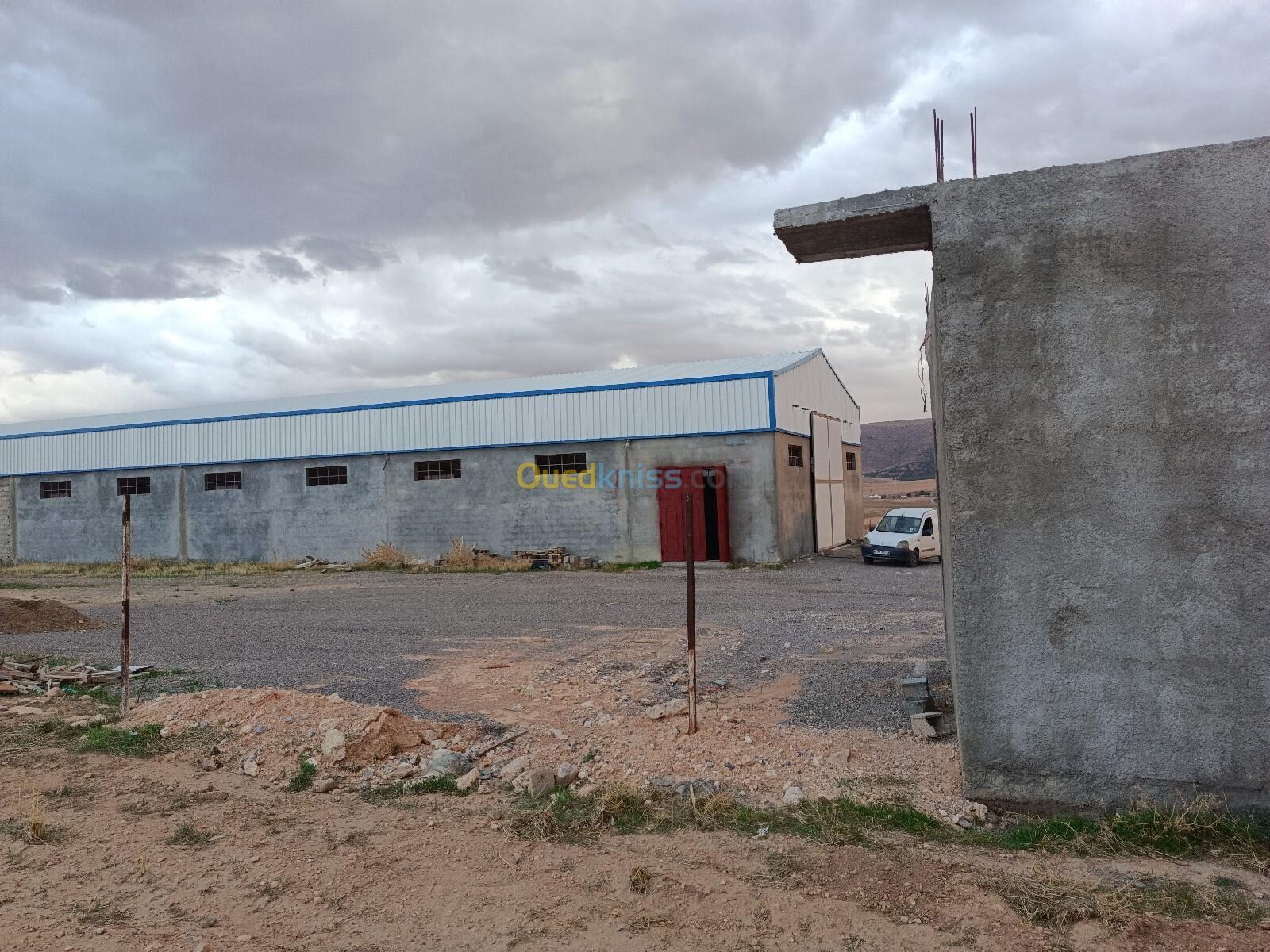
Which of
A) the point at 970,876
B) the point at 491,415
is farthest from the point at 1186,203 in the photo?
the point at 491,415

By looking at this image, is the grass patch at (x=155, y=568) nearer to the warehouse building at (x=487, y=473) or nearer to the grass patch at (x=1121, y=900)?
the warehouse building at (x=487, y=473)

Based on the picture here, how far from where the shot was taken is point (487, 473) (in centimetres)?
2292

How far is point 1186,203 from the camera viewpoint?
14.9 ft

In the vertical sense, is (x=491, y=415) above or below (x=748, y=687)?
above

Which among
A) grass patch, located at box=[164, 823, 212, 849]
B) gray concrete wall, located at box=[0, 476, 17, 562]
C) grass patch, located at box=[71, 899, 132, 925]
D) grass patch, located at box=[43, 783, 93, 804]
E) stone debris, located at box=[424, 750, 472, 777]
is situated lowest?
grass patch, located at box=[71, 899, 132, 925]

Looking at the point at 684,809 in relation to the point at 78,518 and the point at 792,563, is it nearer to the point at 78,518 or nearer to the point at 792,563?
the point at 792,563

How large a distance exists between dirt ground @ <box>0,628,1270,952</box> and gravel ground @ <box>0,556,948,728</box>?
1.36m

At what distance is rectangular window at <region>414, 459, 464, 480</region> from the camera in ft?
76.5

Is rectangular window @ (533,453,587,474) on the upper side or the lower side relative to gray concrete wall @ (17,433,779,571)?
upper

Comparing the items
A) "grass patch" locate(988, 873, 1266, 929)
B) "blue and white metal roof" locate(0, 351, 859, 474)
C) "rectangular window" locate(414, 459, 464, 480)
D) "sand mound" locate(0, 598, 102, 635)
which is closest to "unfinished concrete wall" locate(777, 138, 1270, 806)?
"grass patch" locate(988, 873, 1266, 929)

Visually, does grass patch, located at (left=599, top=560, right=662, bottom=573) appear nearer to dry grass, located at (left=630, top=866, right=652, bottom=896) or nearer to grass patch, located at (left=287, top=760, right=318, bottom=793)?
grass patch, located at (left=287, top=760, right=318, bottom=793)

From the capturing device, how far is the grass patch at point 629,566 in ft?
68.1

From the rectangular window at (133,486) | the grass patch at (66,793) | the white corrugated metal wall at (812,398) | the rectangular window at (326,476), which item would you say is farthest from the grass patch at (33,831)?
the rectangular window at (133,486)

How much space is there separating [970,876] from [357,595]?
48.7 feet
